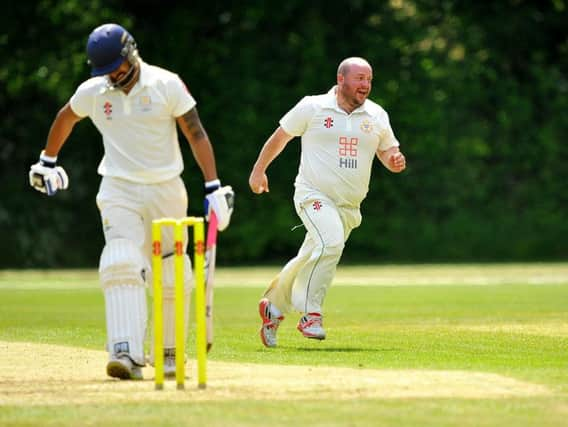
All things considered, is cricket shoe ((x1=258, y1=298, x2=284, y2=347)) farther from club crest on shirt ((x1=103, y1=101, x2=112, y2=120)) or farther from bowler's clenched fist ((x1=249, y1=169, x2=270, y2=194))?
club crest on shirt ((x1=103, y1=101, x2=112, y2=120))


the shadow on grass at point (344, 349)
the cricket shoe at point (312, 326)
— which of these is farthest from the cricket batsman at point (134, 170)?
the cricket shoe at point (312, 326)

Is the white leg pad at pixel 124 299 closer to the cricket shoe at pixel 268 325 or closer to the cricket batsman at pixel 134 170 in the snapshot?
the cricket batsman at pixel 134 170

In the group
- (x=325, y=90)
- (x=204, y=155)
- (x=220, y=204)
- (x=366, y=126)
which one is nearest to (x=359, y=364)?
(x=220, y=204)

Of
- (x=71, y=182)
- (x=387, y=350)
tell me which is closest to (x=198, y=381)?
(x=387, y=350)

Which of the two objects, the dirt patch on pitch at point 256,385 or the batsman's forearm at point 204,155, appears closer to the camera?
the dirt patch on pitch at point 256,385

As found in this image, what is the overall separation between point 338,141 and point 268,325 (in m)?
1.39

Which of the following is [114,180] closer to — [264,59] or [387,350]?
[387,350]

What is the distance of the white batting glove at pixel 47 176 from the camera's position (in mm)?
8430

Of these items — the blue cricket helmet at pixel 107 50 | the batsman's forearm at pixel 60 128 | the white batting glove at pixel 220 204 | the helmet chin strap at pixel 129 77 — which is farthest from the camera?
the batsman's forearm at pixel 60 128

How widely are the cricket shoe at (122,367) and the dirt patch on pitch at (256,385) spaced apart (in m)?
0.06

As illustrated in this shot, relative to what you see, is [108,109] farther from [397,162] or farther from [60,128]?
[397,162]

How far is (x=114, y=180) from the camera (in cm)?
819

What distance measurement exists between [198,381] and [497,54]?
831 inches

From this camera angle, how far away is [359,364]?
28.2 feet
